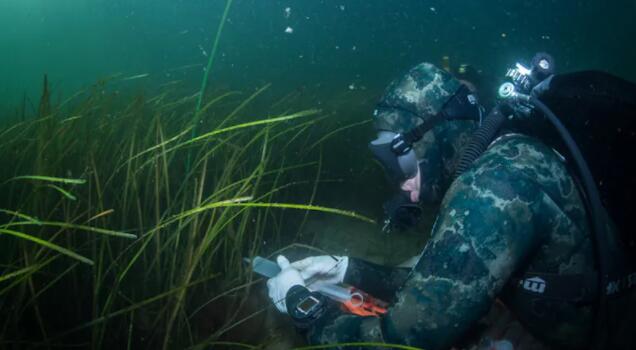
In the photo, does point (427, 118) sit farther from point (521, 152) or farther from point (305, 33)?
point (305, 33)

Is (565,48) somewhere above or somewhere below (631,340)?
below

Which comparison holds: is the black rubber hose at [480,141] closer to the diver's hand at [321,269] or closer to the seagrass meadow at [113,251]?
the seagrass meadow at [113,251]

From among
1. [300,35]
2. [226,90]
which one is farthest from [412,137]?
[300,35]

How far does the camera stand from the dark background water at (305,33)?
3919 centimetres

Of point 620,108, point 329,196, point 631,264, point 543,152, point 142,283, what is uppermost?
point 620,108

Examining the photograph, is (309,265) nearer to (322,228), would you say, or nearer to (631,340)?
(322,228)

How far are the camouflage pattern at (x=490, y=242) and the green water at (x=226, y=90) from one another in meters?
0.76

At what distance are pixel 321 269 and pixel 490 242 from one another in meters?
1.34

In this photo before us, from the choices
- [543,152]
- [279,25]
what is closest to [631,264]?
[543,152]

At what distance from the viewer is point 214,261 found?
2.73m

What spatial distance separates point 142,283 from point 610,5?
212 feet

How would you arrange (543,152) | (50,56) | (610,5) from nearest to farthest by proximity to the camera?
1. (543,152)
2. (50,56)
3. (610,5)

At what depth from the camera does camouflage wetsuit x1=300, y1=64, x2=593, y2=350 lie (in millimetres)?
1541

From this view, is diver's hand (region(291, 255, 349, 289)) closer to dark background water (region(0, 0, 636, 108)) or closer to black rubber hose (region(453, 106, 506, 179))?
black rubber hose (region(453, 106, 506, 179))
